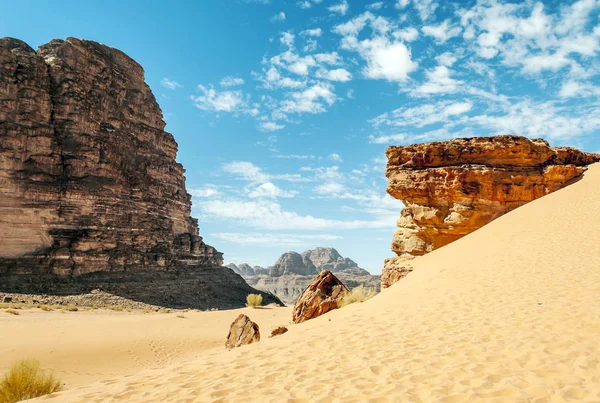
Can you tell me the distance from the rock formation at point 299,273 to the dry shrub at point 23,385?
71.6 metres

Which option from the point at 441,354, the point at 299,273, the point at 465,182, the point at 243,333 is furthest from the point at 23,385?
the point at 299,273

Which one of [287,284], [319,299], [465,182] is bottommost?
[287,284]

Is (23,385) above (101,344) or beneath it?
above

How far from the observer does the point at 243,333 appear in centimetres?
1165

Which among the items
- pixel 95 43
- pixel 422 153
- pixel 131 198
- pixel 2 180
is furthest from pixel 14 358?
pixel 95 43

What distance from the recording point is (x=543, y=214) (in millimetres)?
16453

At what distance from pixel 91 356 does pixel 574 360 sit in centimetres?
1377

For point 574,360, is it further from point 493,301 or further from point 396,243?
point 396,243

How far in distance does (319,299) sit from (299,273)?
384 ft

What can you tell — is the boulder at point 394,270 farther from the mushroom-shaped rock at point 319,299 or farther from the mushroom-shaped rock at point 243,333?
the mushroom-shaped rock at point 243,333

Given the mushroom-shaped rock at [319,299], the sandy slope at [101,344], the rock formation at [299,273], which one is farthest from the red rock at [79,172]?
the rock formation at [299,273]

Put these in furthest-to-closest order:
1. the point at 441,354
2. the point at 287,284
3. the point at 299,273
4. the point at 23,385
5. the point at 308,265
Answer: the point at 308,265, the point at 299,273, the point at 287,284, the point at 23,385, the point at 441,354

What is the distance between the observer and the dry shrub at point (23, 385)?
22.5 ft

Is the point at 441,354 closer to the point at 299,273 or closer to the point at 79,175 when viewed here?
the point at 79,175
